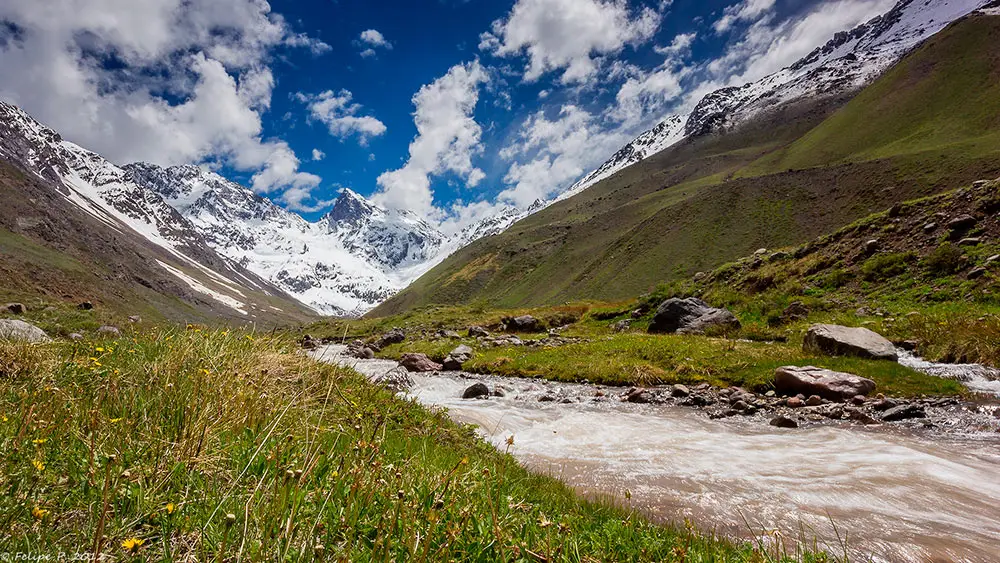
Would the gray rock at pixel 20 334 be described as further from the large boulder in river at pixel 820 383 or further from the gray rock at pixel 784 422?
the large boulder in river at pixel 820 383

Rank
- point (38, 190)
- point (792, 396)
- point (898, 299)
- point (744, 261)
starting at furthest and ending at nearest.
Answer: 1. point (38, 190)
2. point (744, 261)
3. point (898, 299)
4. point (792, 396)

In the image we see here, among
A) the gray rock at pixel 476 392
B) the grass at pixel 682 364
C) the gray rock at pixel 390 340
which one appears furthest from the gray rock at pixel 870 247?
the gray rock at pixel 390 340

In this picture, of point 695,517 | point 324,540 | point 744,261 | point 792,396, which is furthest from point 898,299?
point 324,540

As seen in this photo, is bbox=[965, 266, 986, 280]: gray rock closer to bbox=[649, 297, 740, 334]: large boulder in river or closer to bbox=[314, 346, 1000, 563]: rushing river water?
bbox=[649, 297, 740, 334]: large boulder in river

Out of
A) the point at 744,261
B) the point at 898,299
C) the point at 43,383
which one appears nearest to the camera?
the point at 43,383

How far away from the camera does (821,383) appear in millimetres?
12383

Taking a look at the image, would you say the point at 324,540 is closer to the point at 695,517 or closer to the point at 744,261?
the point at 695,517

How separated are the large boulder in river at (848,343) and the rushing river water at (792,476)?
533 centimetres

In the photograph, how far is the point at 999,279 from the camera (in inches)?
609

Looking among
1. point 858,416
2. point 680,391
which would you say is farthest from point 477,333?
point 858,416

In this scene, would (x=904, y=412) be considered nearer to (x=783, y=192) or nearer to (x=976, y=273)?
(x=976, y=273)

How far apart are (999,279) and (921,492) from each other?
14.5 m

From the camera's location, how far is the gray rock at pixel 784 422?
10.8 meters

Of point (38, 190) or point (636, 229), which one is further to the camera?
point (38, 190)
